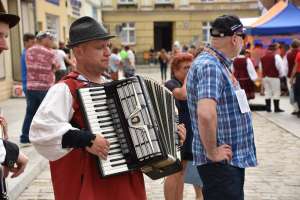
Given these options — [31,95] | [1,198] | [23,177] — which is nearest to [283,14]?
[31,95]

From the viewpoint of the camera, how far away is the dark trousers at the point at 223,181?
9.55 ft

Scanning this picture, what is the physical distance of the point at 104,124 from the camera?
2387 mm

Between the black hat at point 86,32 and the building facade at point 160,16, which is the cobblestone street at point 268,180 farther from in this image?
the building facade at point 160,16

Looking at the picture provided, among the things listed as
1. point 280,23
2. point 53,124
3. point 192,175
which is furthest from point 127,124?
point 280,23

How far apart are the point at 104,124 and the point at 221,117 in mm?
874

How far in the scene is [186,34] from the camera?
3881 centimetres

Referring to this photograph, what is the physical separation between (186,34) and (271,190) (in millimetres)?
34143

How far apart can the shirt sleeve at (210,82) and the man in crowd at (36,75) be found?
4633mm

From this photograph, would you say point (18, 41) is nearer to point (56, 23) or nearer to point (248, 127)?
point (56, 23)

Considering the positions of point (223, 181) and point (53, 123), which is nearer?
point (53, 123)

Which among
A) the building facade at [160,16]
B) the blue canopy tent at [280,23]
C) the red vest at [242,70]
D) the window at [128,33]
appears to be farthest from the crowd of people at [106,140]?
the window at [128,33]

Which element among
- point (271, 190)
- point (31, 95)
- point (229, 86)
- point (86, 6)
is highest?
point (86, 6)

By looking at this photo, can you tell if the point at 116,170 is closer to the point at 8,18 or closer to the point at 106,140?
the point at 106,140

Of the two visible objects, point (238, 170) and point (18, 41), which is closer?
point (238, 170)
